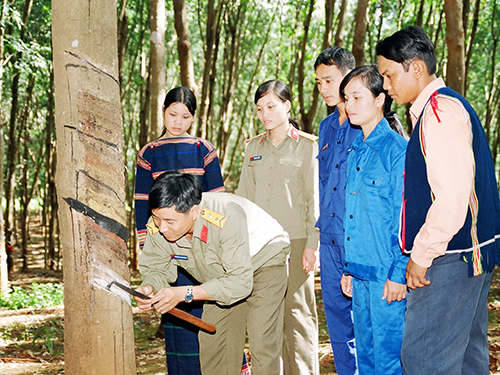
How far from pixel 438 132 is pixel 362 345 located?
121cm

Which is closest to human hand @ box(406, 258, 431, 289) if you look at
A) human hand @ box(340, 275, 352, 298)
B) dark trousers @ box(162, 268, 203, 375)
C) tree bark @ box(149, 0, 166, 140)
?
human hand @ box(340, 275, 352, 298)

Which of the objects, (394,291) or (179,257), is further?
(179,257)

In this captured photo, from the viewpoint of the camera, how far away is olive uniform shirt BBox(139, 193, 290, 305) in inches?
98.3

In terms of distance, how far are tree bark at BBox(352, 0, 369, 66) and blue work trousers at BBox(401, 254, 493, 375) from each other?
4.85m

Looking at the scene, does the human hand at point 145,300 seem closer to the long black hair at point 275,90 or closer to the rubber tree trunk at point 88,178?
the rubber tree trunk at point 88,178

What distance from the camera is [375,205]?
260 centimetres

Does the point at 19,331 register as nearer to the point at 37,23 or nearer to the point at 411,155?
the point at 411,155

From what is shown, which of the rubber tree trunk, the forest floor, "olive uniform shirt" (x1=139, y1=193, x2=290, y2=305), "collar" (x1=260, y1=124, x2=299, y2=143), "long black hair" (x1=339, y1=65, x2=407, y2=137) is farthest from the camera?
the forest floor

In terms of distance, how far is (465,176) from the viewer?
6.44 ft

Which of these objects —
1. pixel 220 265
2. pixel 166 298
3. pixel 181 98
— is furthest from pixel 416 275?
pixel 181 98

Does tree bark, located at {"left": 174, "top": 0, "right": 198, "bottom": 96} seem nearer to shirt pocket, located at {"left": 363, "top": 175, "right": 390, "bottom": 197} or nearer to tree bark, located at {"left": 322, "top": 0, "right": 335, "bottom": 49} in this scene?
tree bark, located at {"left": 322, "top": 0, "right": 335, "bottom": 49}

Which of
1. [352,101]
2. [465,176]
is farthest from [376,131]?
[465,176]

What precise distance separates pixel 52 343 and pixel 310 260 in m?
3.25

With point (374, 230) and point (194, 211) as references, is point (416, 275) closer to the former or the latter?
point (374, 230)
